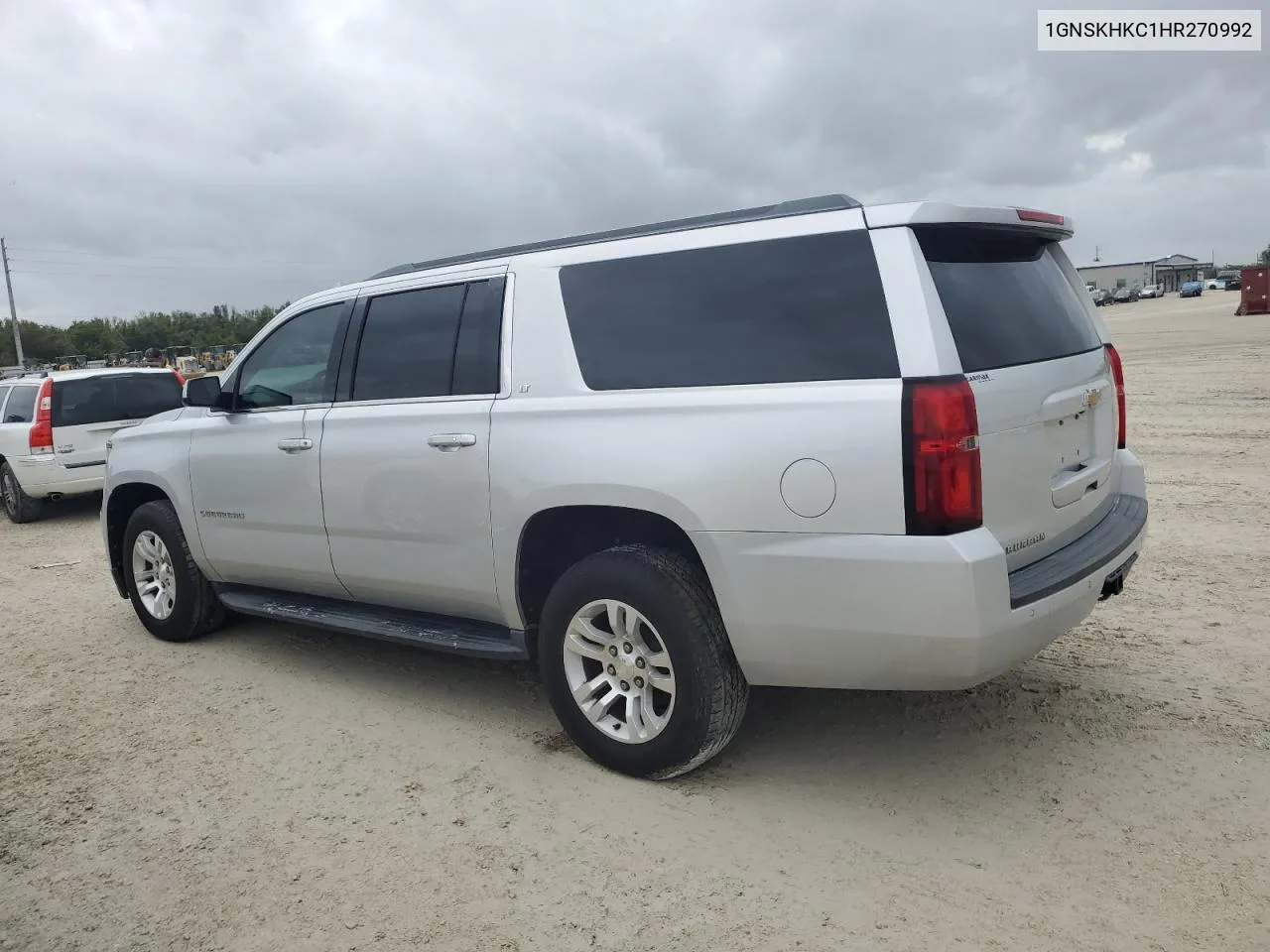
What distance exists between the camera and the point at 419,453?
13.8ft

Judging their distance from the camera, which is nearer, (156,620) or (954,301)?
(954,301)

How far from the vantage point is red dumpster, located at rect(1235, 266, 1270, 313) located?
128 feet

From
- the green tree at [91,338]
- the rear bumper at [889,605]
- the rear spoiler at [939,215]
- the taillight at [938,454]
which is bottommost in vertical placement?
the rear bumper at [889,605]

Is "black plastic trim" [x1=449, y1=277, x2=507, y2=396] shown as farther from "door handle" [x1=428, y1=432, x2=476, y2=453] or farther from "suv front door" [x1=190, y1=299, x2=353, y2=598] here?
"suv front door" [x1=190, y1=299, x2=353, y2=598]

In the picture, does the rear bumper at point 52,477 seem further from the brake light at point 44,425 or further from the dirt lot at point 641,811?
the dirt lot at point 641,811

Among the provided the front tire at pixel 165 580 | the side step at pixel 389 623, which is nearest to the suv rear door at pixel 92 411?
the front tire at pixel 165 580

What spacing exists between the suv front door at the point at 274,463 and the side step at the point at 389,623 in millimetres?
86

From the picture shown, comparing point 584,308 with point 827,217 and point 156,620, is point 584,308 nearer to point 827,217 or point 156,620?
point 827,217

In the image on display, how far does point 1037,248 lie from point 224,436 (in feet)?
13.5

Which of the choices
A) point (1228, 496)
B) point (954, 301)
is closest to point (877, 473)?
point (954, 301)

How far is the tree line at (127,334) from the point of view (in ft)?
355

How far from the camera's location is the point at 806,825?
3.34 meters

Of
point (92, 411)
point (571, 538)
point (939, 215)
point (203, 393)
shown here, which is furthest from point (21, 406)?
point (939, 215)

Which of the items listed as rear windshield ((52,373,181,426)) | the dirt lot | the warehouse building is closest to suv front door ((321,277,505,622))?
the dirt lot
